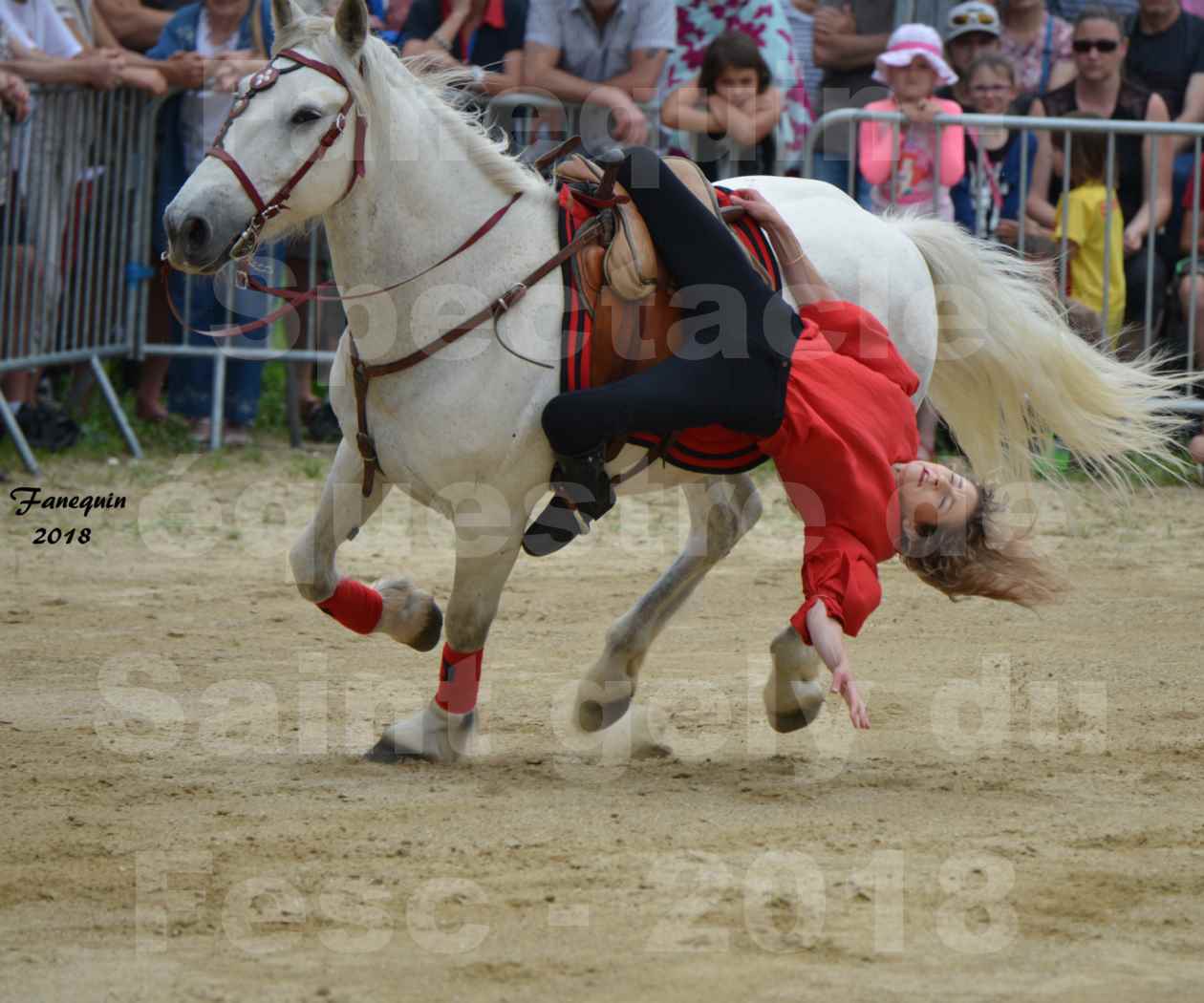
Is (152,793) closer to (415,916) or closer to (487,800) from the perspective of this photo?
(487,800)

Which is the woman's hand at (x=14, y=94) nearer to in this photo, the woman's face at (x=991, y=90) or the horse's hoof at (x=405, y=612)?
the horse's hoof at (x=405, y=612)

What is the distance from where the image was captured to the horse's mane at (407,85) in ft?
14.4

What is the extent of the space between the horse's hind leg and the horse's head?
1.54 metres

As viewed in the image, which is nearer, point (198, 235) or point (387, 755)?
point (198, 235)

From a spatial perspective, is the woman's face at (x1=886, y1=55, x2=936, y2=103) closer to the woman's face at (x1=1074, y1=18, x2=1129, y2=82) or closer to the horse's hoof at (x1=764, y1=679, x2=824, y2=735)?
the woman's face at (x1=1074, y1=18, x2=1129, y2=82)

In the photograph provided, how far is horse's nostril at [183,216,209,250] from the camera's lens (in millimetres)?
4203

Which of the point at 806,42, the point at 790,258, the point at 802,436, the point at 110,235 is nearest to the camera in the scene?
the point at 802,436

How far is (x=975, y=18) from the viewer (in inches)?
358

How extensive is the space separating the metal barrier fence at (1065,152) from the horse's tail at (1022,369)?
2.70 m

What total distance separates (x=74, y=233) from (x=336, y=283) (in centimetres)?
470

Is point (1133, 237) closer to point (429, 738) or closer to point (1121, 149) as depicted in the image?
point (1121, 149)

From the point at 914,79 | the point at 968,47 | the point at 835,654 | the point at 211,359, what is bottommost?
the point at 211,359

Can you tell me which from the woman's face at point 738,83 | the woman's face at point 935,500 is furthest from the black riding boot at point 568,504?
the woman's face at point 738,83

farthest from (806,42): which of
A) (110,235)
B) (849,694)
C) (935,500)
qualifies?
(849,694)
